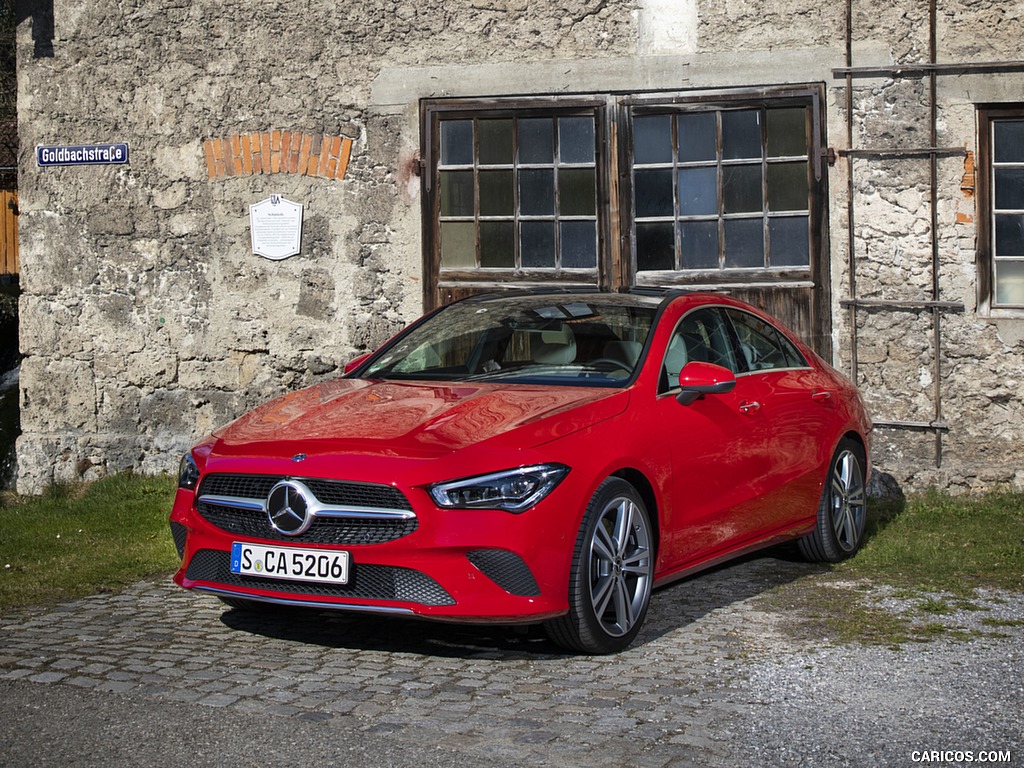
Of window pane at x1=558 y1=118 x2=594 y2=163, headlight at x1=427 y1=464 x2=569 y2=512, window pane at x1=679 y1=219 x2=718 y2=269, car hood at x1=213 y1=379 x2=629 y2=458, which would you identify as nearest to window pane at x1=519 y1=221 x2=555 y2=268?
window pane at x1=558 y1=118 x2=594 y2=163

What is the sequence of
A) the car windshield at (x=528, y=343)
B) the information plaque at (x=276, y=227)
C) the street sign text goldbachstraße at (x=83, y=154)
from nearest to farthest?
the car windshield at (x=528, y=343), the information plaque at (x=276, y=227), the street sign text goldbachstraße at (x=83, y=154)

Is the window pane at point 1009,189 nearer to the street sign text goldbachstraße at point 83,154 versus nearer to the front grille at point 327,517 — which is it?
the front grille at point 327,517

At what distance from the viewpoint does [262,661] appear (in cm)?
537

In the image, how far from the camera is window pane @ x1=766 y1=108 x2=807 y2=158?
32.0ft

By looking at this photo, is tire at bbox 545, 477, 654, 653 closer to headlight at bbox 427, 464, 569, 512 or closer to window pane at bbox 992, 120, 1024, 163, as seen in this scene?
headlight at bbox 427, 464, 569, 512

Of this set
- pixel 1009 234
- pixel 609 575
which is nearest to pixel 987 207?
pixel 1009 234

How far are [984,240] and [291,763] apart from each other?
Answer: 7.00 m

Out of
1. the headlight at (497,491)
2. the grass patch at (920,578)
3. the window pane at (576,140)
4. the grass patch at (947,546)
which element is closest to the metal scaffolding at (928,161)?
the grass patch at (947,546)

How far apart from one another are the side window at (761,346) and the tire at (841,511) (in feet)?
1.90

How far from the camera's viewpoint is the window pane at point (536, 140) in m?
10.2

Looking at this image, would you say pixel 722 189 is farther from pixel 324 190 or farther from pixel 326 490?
pixel 326 490

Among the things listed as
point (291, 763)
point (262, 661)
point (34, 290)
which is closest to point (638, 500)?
point (262, 661)

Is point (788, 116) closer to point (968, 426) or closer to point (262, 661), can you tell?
point (968, 426)

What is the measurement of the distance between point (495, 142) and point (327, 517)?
5.62 metres
